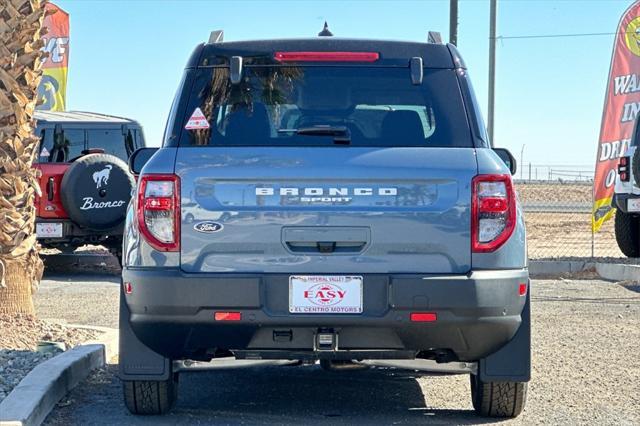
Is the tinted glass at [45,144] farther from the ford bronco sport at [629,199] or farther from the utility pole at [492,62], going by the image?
the utility pole at [492,62]

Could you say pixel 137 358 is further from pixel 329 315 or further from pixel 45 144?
pixel 45 144

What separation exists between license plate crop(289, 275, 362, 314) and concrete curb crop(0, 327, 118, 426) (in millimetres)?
1415

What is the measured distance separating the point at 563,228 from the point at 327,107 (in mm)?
23036

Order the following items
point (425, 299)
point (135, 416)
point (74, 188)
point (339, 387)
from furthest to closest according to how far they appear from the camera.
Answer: point (74, 188), point (339, 387), point (135, 416), point (425, 299)

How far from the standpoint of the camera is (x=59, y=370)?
6.81 m

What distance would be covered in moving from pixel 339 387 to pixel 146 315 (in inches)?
84.7

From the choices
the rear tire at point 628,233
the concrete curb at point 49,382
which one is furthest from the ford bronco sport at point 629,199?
the concrete curb at point 49,382

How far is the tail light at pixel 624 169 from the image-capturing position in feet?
53.4

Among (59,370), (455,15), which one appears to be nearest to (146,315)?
(59,370)

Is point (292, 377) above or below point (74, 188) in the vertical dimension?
below

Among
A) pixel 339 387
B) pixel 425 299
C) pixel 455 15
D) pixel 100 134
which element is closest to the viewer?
pixel 425 299

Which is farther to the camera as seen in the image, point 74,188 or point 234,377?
point 74,188

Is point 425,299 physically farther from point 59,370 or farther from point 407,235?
point 59,370

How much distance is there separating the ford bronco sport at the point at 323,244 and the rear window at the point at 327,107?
0.01 metres
